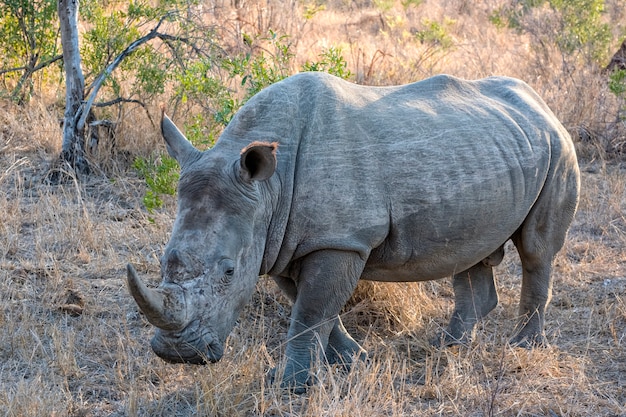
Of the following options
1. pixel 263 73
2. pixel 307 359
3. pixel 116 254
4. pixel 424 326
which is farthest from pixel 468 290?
pixel 116 254

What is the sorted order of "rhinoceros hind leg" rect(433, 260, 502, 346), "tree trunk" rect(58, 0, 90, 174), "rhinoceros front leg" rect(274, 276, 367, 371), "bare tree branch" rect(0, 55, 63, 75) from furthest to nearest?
"bare tree branch" rect(0, 55, 63, 75), "tree trunk" rect(58, 0, 90, 174), "rhinoceros hind leg" rect(433, 260, 502, 346), "rhinoceros front leg" rect(274, 276, 367, 371)

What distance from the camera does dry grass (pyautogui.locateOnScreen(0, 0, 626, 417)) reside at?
433 centimetres

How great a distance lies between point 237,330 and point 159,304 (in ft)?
5.62

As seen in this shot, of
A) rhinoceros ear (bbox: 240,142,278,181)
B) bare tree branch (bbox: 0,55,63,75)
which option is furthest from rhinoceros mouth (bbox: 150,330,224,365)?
bare tree branch (bbox: 0,55,63,75)

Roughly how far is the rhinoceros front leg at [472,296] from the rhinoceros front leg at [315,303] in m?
1.27

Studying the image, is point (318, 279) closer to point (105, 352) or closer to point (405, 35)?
point (105, 352)

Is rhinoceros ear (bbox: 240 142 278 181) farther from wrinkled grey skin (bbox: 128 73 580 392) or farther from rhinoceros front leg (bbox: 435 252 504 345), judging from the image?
rhinoceros front leg (bbox: 435 252 504 345)

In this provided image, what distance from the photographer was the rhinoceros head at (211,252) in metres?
3.93

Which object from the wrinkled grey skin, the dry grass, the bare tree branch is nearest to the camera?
the wrinkled grey skin

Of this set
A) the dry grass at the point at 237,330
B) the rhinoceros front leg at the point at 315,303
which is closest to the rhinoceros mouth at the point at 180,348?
the dry grass at the point at 237,330

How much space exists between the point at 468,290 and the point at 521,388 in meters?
1.17

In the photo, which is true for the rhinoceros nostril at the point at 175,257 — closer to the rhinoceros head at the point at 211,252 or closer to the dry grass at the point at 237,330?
the rhinoceros head at the point at 211,252

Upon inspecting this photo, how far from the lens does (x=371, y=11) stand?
1778cm

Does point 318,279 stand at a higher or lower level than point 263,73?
lower
